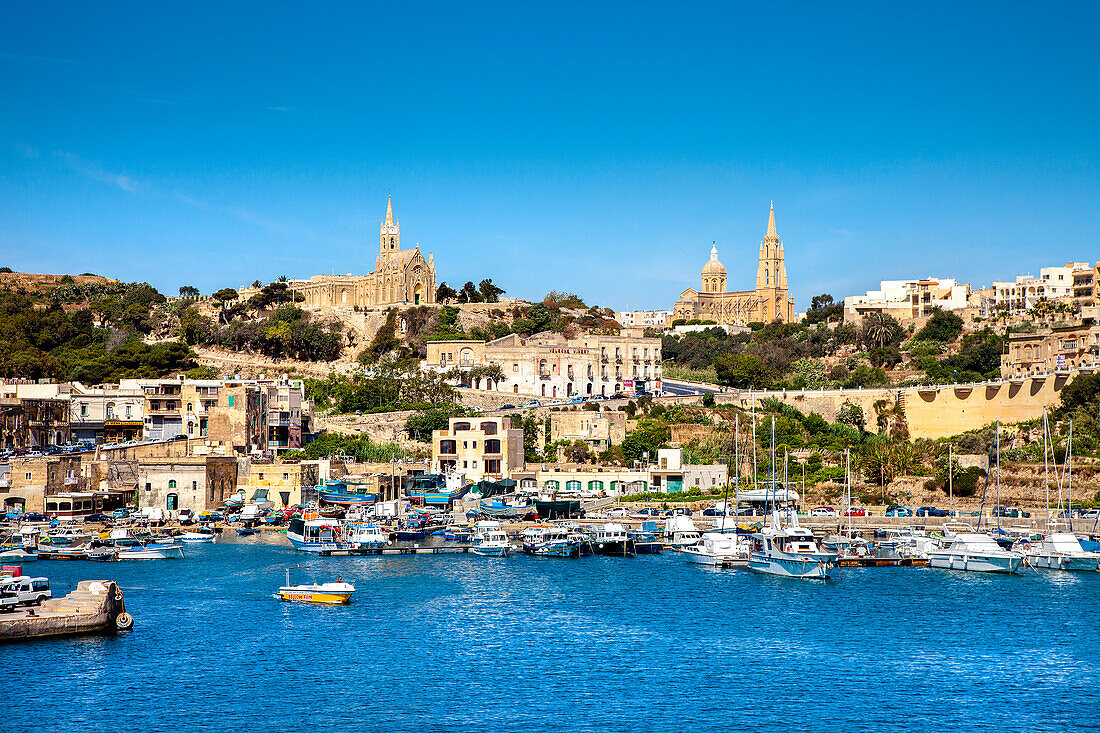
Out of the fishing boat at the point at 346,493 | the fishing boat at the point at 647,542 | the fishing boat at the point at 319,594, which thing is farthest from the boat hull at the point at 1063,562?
the fishing boat at the point at 346,493

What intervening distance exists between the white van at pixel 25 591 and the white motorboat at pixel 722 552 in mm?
20448

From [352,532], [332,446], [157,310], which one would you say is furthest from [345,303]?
[352,532]

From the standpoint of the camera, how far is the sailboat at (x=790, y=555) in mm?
39406

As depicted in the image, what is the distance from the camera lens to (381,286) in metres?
100

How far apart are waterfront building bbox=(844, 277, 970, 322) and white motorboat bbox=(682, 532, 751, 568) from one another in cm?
5635

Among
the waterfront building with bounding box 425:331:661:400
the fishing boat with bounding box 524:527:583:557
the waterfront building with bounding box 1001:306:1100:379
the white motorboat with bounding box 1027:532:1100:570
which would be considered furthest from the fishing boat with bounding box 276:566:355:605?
the waterfront building with bounding box 1001:306:1100:379

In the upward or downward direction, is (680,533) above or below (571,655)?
above

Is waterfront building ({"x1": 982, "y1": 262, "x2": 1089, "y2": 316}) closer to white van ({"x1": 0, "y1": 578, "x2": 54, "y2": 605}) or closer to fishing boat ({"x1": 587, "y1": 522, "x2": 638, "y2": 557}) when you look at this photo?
fishing boat ({"x1": 587, "y1": 522, "x2": 638, "y2": 557})

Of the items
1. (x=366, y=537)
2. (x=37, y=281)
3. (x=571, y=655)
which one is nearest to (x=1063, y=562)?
(x=571, y=655)

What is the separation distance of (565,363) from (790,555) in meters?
36.5

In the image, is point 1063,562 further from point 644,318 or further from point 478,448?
point 644,318

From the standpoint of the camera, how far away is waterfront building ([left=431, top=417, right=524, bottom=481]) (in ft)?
189

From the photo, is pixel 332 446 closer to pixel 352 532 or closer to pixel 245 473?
pixel 245 473

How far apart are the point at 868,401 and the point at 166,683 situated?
49075 mm
